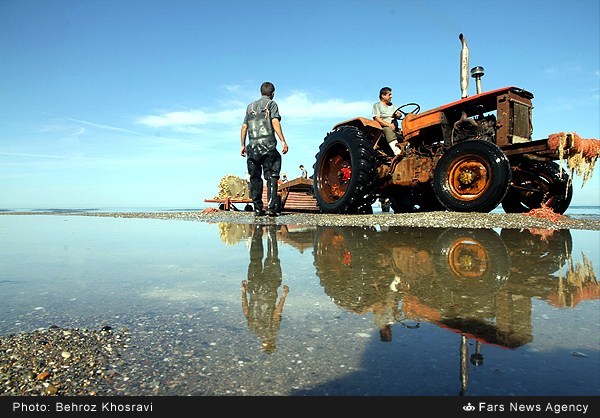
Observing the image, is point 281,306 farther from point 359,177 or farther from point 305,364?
point 359,177

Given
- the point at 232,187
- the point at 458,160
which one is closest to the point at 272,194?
the point at 458,160

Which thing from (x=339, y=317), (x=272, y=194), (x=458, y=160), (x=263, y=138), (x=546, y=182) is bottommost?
(x=339, y=317)

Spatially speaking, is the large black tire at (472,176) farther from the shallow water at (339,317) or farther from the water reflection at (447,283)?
the shallow water at (339,317)

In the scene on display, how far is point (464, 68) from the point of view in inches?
293

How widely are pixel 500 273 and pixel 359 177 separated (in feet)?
16.2

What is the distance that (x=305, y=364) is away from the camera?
39.9 inches

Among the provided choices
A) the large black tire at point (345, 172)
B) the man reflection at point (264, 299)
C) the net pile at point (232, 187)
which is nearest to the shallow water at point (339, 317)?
the man reflection at point (264, 299)

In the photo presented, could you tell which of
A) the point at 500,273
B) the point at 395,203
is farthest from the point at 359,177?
the point at 500,273

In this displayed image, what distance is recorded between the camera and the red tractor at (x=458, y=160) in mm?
5660

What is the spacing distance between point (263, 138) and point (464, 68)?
13.7 feet

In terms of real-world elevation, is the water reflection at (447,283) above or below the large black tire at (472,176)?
below

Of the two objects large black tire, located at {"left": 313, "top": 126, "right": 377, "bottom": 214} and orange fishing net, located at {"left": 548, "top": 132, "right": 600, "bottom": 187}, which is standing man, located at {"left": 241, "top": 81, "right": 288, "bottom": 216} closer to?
large black tire, located at {"left": 313, "top": 126, "right": 377, "bottom": 214}

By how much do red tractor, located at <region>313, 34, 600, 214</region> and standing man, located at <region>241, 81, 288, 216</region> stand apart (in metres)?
1.37

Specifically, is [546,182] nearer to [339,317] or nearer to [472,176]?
[472,176]
